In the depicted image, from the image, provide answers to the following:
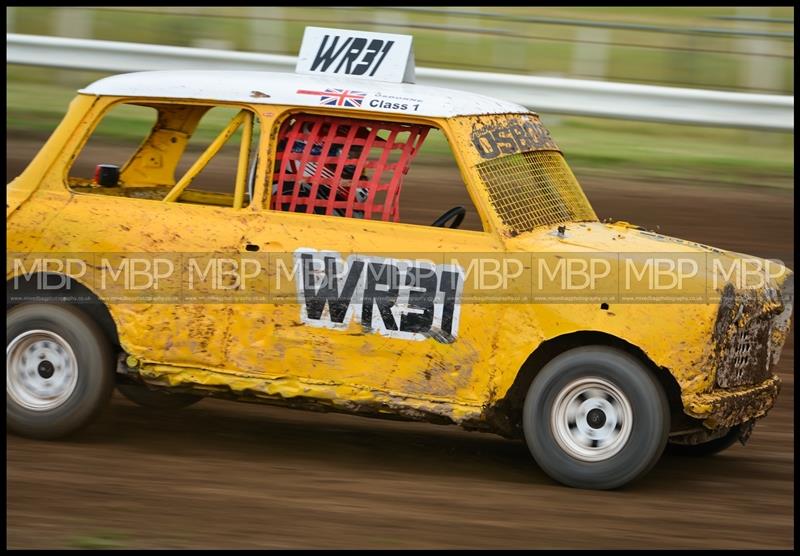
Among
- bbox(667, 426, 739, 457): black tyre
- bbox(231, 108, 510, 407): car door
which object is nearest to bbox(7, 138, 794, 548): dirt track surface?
bbox(667, 426, 739, 457): black tyre

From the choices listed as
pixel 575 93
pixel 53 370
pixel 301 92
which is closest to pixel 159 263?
pixel 53 370

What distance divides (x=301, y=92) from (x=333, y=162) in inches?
14.9

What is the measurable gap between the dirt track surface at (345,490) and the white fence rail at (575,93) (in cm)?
570

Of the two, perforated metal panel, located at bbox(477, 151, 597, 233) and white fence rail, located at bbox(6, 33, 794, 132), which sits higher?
white fence rail, located at bbox(6, 33, 794, 132)

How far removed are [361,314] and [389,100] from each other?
1054mm

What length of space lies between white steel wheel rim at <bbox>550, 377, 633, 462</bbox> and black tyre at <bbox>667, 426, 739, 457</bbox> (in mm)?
914

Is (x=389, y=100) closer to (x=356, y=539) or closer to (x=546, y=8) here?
(x=356, y=539)

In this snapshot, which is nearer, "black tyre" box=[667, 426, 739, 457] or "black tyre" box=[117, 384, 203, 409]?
"black tyre" box=[667, 426, 739, 457]

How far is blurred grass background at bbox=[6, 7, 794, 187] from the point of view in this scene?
13648 millimetres

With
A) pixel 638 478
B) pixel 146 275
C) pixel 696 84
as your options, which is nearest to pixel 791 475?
pixel 638 478

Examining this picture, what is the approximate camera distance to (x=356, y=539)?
202 inches

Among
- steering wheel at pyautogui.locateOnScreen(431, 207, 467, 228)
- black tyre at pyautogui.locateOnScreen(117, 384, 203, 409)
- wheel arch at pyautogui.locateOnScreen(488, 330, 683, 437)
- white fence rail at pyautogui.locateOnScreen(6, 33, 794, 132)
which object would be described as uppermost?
white fence rail at pyautogui.locateOnScreen(6, 33, 794, 132)

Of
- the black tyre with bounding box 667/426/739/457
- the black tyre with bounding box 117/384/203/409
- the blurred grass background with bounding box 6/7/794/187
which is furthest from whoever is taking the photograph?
the blurred grass background with bounding box 6/7/794/187

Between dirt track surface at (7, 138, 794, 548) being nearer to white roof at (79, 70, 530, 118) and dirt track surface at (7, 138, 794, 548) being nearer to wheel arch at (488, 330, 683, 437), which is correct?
wheel arch at (488, 330, 683, 437)
